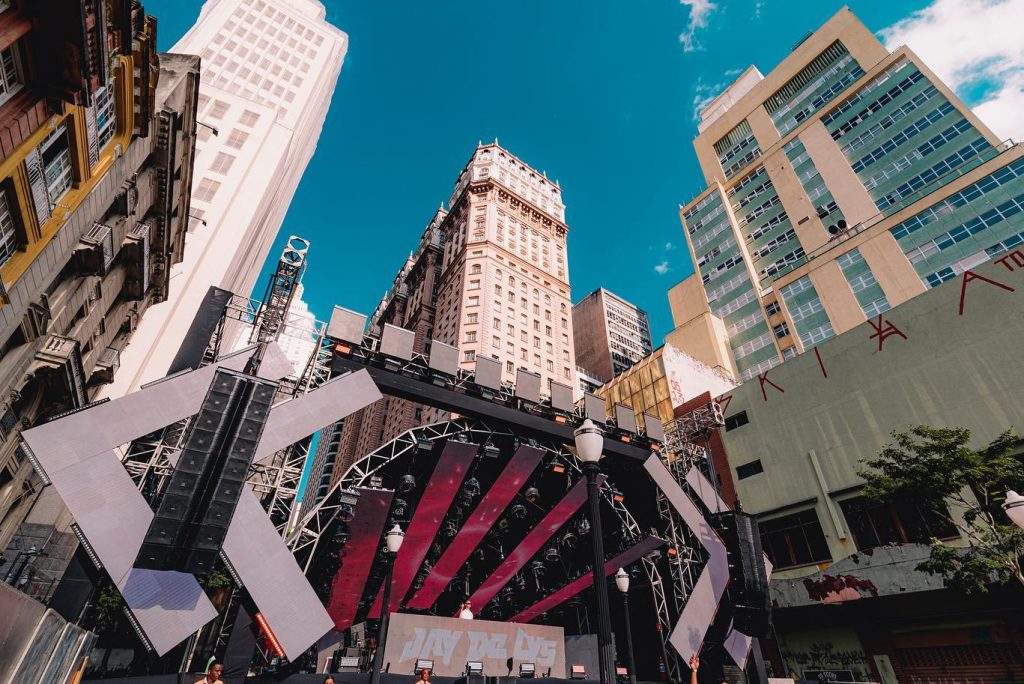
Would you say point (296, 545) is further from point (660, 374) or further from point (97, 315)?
point (660, 374)

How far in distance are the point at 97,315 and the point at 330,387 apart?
1195cm

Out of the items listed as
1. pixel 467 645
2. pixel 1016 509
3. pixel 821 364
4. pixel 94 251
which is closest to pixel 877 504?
pixel 821 364

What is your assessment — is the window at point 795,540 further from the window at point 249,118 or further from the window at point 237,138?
the window at point 249,118

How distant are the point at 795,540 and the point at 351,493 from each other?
79.4 feet

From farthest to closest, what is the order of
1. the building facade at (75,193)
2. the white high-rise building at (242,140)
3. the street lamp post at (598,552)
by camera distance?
the white high-rise building at (242,140) → the building facade at (75,193) → the street lamp post at (598,552)

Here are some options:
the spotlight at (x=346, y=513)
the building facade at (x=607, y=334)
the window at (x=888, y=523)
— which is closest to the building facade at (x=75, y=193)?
the spotlight at (x=346, y=513)

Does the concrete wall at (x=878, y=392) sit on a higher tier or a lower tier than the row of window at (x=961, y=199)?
lower

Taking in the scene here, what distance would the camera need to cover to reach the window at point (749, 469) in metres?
29.3

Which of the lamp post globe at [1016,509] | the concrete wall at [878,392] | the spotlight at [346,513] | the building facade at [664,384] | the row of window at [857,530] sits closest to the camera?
the lamp post globe at [1016,509]

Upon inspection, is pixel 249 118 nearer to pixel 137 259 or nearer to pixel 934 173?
pixel 137 259

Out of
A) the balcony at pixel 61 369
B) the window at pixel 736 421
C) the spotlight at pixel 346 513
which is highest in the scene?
the window at pixel 736 421

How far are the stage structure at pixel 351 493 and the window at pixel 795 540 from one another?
6.25 metres

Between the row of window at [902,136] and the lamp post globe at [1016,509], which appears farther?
the row of window at [902,136]

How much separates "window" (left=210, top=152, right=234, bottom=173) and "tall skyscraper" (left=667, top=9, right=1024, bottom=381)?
157 ft
